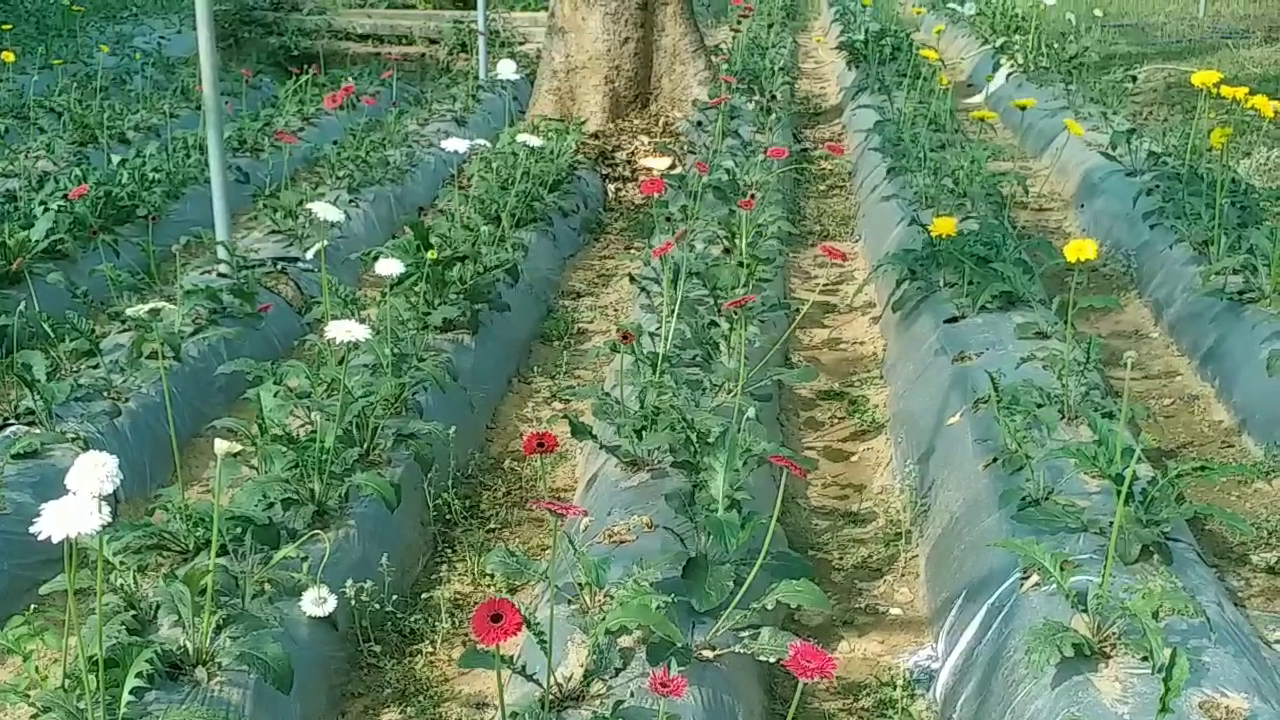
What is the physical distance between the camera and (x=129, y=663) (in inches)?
95.7

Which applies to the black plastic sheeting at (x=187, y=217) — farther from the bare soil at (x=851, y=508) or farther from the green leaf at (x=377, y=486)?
the bare soil at (x=851, y=508)

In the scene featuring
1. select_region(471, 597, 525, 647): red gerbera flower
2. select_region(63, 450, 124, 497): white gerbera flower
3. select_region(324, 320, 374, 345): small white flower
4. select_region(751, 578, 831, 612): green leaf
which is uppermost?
select_region(63, 450, 124, 497): white gerbera flower

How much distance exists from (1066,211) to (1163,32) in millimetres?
5290

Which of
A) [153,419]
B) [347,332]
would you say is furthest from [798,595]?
[153,419]

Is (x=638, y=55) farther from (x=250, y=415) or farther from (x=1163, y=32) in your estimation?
(x=1163, y=32)

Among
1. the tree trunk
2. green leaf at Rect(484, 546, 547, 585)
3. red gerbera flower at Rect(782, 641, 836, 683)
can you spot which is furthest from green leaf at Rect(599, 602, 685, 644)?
the tree trunk

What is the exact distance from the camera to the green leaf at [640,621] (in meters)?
2.38

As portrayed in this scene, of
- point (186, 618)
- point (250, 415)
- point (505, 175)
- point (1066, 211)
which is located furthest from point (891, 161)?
point (186, 618)

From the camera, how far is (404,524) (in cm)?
340

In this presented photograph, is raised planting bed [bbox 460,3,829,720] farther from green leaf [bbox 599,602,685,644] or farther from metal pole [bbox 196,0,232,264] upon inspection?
metal pole [bbox 196,0,232,264]

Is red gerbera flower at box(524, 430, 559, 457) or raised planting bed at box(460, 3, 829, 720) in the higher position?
red gerbera flower at box(524, 430, 559, 457)

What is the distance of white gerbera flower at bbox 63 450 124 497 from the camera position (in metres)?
1.98

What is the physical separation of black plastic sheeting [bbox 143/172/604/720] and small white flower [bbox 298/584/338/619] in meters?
0.08

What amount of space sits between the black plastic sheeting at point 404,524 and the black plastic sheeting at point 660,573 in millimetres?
420
